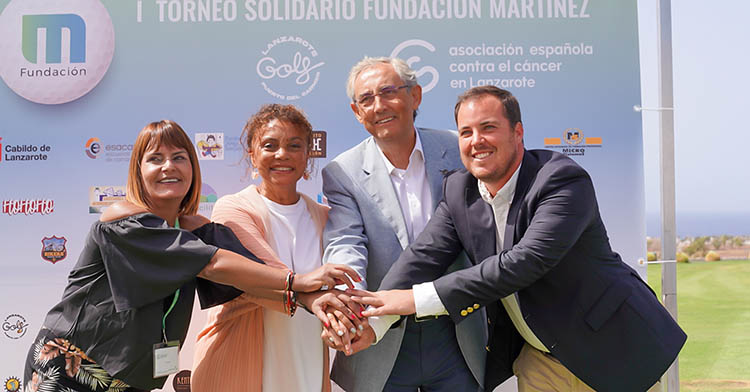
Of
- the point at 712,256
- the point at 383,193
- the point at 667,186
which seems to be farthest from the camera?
the point at 712,256

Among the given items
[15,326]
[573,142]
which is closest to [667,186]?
[573,142]

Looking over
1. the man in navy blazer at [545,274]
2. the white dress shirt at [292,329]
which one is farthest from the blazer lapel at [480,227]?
the white dress shirt at [292,329]

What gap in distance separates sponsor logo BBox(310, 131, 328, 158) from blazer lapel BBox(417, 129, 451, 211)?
0.76 metres

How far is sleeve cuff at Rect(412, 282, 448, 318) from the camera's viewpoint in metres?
2.13

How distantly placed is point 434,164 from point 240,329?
3.81 feet

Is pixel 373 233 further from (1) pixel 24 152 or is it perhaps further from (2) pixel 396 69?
(1) pixel 24 152

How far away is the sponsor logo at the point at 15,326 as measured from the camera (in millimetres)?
3047

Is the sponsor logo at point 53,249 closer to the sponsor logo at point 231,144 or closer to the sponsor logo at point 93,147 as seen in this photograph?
the sponsor logo at point 93,147

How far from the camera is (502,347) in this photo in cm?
235

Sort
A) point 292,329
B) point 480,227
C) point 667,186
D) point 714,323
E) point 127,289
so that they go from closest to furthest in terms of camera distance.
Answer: point 127,289 < point 480,227 < point 292,329 < point 667,186 < point 714,323

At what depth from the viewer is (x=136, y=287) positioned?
194 cm

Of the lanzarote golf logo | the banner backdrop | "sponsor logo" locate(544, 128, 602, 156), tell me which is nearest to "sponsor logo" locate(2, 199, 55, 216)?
the banner backdrop

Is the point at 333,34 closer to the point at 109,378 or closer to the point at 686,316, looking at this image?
the point at 109,378

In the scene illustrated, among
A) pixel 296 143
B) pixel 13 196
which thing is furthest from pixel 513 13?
pixel 13 196
